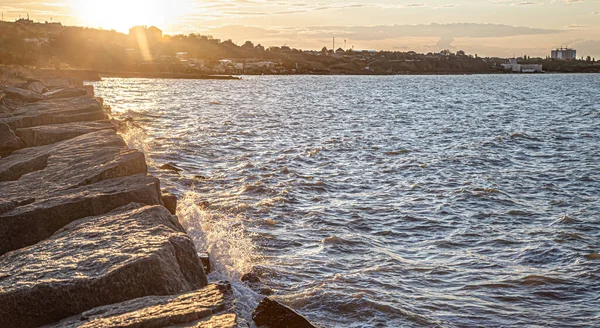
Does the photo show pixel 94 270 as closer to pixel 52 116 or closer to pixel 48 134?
pixel 48 134

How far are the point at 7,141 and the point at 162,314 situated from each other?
28.4 feet

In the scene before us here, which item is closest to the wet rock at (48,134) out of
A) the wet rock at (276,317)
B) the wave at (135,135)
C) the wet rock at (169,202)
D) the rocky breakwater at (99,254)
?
the rocky breakwater at (99,254)

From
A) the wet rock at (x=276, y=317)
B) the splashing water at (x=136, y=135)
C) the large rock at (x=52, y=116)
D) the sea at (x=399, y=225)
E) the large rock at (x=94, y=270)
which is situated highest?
the large rock at (x=52, y=116)

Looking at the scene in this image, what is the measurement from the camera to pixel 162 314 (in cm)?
448

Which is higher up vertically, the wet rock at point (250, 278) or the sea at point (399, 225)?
the wet rock at point (250, 278)

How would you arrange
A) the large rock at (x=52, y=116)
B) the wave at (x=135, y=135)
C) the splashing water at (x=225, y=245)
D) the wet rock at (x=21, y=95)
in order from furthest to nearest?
1. the wet rock at (x=21, y=95)
2. the wave at (x=135, y=135)
3. the large rock at (x=52, y=116)
4. the splashing water at (x=225, y=245)

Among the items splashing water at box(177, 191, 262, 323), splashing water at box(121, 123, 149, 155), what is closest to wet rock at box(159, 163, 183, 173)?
splashing water at box(121, 123, 149, 155)

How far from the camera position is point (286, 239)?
10703 mm

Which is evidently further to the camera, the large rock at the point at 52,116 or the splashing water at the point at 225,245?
the large rock at the point at 52,116

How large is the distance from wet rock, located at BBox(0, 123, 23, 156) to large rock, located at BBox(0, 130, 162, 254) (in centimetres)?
160

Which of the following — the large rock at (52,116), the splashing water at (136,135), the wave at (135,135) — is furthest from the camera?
the splashing water at (136,135)

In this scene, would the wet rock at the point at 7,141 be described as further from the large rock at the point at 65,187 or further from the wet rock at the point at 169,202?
the wet rock at the point at 169,202

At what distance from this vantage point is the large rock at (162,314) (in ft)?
14.4

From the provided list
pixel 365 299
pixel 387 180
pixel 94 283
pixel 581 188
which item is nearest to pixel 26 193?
pixel 94 283
